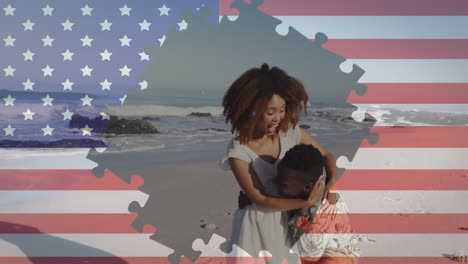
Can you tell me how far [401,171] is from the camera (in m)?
2.80

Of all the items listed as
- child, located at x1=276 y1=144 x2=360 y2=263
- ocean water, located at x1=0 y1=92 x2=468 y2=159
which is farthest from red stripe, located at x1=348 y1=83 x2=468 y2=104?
child, located at x1=276 y1=144 x2=360 y2=263

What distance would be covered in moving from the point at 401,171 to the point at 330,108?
483mm

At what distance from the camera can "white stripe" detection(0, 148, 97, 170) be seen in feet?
9.76

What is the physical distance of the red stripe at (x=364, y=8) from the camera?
9.32 ft

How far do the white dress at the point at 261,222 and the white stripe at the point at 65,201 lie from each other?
1.30 meters

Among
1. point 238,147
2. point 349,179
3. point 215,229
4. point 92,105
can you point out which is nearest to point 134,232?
point 215,229

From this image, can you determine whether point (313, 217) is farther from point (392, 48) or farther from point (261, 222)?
point (392, 48)

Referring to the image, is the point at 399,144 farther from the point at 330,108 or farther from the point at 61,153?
the point at 61,153

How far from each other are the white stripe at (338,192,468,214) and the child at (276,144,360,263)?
97 centimetres

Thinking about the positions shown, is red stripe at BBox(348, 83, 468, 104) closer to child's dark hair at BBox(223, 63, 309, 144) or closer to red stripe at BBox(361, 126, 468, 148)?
red stripe at BBox(361, 126, 468, 148)

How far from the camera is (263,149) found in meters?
1.85

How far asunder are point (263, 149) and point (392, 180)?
3.98ft

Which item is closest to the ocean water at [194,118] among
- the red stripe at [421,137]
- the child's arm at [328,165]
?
the red stripe at [421,137]

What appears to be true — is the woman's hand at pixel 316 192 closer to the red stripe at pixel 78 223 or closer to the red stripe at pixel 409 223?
the red stripe at pixel 409 223
